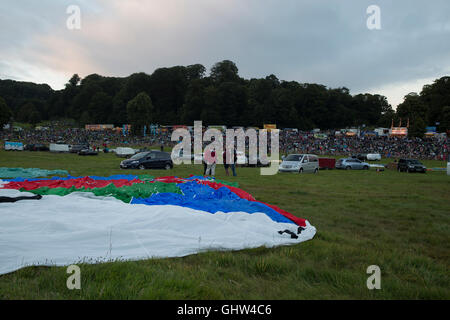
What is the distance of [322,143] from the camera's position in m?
60.2

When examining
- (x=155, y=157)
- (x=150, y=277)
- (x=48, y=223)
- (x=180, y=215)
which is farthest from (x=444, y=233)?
(x=155, y=157)

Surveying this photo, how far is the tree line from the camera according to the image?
89.2 meters

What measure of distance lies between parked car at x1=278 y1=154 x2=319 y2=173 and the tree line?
62.2 meters

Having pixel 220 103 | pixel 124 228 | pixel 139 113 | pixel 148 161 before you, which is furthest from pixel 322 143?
pixel 124 228

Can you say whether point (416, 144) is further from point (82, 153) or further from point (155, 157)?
point (82, 153)

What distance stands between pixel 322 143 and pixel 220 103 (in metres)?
39.7

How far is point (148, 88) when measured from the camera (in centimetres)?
10681

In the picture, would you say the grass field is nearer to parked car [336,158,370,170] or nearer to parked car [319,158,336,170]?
parked car [319,158,336,170]

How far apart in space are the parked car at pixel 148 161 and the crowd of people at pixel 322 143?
30.8 meters

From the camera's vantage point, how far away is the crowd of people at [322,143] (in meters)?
52.2

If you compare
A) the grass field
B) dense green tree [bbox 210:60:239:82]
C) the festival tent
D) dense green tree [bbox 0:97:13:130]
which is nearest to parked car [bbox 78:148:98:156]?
the festival tent

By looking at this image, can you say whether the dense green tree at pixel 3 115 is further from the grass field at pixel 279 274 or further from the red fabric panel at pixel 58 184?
the grass field at pixel 279 274

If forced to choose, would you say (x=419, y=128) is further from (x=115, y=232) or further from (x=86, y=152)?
(x=115, y=232)

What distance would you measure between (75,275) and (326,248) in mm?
3735
